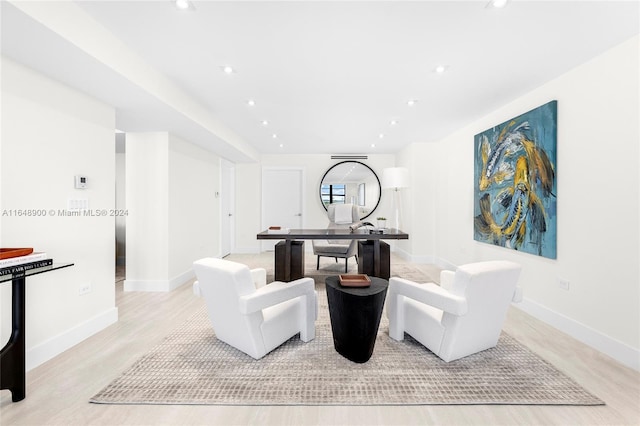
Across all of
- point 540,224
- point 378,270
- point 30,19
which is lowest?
point 378,270

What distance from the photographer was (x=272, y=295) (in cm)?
206

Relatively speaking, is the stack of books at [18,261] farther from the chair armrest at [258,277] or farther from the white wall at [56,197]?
the chair armrest at [258,277]

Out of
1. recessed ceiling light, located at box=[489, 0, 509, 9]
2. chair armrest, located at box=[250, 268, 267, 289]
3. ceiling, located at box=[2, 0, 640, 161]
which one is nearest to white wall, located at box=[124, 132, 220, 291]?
ceiling, located at box=[2, 0, 640, 161]

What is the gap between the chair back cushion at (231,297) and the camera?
6.36 feet

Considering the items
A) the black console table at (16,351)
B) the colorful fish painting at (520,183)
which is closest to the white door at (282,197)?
the colorful fish painting at (520,183)

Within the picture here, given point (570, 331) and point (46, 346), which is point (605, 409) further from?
point (46, 346)

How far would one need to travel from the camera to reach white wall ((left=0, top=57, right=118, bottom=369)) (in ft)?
6.33

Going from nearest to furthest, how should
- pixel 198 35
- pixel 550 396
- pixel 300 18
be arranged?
pixel 550 396, pixel 300 18, pixel 198 35

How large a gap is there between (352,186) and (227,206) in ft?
9.56

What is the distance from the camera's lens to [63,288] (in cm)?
230

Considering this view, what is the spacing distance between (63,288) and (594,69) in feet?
15.4

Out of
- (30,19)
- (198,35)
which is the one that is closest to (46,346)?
(30,19)

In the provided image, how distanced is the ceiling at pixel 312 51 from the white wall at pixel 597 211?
0.78 feet

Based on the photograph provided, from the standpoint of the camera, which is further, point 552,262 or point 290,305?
point 552,262
